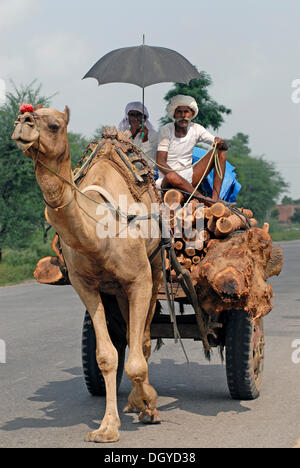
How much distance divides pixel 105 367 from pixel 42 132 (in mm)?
2017

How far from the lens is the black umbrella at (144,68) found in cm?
737

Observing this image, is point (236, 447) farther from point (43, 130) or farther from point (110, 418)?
point (43, 130)

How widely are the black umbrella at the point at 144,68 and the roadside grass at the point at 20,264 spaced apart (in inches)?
554

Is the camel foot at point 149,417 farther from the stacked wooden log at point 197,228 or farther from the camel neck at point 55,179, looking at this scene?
the camel neck at point 55,179

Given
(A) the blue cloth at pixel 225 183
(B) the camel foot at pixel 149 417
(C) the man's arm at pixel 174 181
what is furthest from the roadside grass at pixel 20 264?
(B) the camel foot at pixel 149 417

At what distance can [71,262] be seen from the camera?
5.91 metres

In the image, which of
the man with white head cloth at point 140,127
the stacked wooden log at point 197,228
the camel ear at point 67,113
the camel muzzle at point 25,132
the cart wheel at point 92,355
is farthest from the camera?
the man with white head cloth at point 140,127

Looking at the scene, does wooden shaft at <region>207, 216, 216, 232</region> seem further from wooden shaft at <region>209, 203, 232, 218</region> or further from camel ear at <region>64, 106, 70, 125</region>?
camel ear at <region>64, 106, 70, 125</region>

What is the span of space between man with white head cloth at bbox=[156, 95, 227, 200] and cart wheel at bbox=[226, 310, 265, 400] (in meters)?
1.29

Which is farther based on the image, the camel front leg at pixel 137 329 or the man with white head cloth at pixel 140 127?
the man with white head cloth at pixel 140 127

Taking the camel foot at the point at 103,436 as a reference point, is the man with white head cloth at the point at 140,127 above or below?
above

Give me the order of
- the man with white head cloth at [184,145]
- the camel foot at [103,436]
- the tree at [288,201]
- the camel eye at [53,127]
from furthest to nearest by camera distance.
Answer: the tree at [288,201] < the man with white head cloth at [184,145] < the camel foot at [103,436] < the camel eye at [53,127]

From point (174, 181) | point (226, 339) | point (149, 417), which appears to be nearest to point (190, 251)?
point (174, 181)
